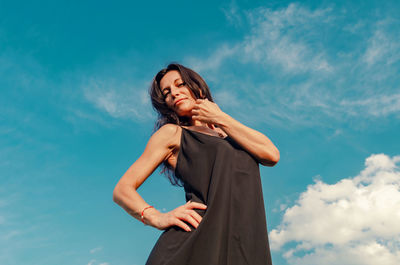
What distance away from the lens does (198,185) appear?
2996 millimetres

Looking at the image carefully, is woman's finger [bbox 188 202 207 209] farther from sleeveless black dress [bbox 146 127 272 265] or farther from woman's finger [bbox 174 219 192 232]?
woman's finger [bbox 174 219 192 232]

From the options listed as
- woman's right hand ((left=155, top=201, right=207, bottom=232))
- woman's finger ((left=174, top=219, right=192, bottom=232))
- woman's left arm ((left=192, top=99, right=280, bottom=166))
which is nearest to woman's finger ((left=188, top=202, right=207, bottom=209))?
woman's right hand ((left=155, top=201, right=207, bottom=232))

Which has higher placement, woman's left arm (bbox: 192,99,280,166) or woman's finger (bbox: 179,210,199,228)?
woman's left arm (bbox: 192,99,280,166)

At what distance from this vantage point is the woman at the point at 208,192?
8.92 ft

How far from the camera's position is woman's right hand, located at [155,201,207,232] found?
2.75 metres

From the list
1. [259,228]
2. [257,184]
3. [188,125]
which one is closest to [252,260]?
[259,228]

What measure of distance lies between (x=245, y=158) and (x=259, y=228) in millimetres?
593

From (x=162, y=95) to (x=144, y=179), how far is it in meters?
1.08

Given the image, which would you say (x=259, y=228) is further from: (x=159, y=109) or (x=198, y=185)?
(x=159, y=109)

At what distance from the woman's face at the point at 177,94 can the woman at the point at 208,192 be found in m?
0.02

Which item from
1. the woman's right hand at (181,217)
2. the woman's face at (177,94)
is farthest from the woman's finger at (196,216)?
the woman's face at (177,94)

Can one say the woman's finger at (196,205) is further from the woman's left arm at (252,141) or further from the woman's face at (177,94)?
the woman's face at (177,94)

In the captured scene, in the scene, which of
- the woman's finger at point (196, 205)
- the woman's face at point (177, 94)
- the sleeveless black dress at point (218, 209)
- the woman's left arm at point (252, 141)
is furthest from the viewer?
the woman's face at point (177, 94)

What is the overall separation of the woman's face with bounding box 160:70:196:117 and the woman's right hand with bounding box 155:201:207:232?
3.57ft
